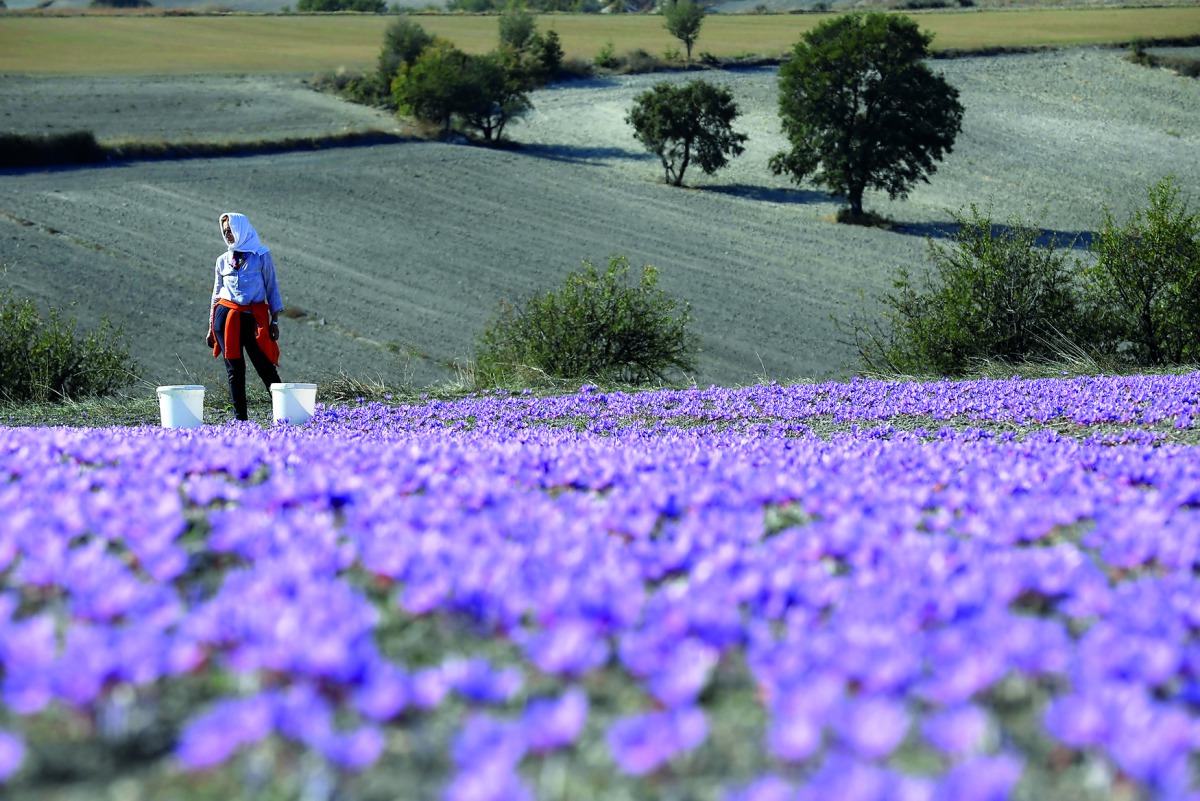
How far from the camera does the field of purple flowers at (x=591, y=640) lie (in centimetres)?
133

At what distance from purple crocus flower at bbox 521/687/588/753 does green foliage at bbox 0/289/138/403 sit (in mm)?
A: 14185

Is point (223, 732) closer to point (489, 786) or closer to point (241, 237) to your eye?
point (489, 786)

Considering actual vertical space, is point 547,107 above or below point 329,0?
below

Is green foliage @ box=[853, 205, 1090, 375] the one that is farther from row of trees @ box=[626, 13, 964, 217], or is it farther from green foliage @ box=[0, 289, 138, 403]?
row of trees @ box=[626, 13, 964, 217]

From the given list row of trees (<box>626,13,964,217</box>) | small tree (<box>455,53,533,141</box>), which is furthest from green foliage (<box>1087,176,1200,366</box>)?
small tree (<box>455,53,533,141</box>)

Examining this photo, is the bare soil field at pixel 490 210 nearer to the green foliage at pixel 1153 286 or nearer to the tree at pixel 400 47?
the tree at pixel 400 47

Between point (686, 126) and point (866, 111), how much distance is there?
8.75 metres

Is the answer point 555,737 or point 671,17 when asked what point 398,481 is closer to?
point 555,737

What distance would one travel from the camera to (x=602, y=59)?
74750 mm

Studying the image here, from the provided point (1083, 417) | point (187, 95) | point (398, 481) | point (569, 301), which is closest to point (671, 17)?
point (187, 95)

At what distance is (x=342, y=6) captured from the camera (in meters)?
104

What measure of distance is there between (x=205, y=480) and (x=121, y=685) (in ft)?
4.96

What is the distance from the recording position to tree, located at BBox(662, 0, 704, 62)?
78844 millimetres

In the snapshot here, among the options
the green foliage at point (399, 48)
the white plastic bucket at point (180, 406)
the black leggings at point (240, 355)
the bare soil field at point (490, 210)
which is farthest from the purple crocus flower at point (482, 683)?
the green foliage at point (399, 48)
